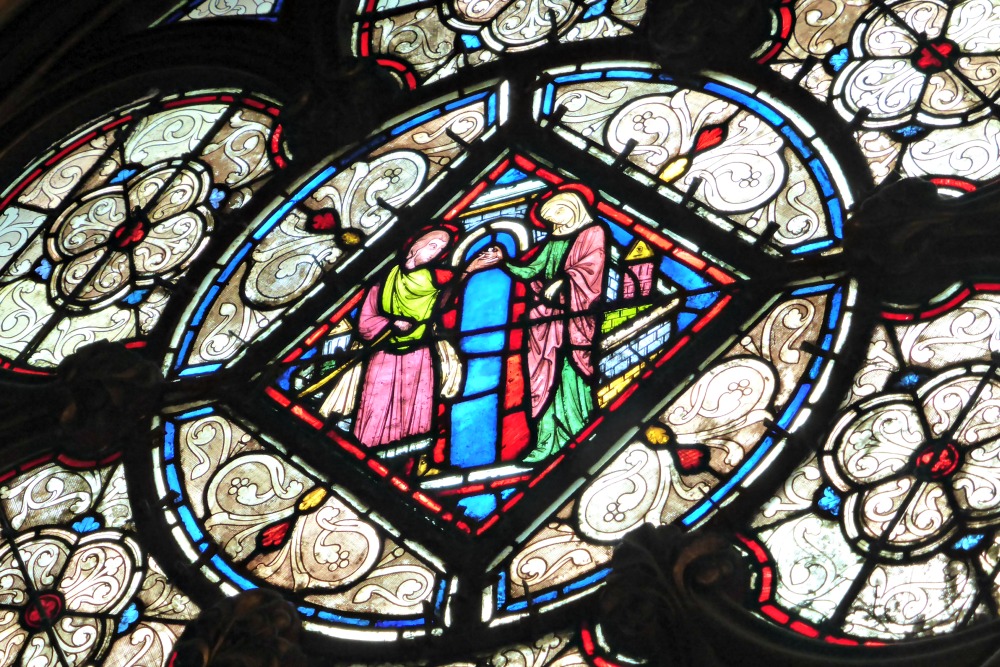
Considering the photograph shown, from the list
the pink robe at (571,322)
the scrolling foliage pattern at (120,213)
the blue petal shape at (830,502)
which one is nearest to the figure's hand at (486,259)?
the pink robe at (571,322)

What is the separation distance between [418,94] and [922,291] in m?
3.14

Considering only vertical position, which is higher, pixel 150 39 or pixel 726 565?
pixel 150 39

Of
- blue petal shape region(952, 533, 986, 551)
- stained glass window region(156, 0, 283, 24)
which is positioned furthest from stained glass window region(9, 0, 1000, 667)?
stained glass window region(156, 0, 283, 24)

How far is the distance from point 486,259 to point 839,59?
1957 mm

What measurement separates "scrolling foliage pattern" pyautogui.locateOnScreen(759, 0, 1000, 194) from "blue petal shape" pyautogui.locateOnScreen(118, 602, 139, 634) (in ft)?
12.6

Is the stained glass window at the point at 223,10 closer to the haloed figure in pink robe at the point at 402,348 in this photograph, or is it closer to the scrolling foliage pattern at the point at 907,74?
the haloed figure in pink robe at the point at 402,348

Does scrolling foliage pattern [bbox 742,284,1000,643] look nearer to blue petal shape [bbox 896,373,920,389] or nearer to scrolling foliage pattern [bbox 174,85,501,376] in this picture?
blue petal shape [bbox 896,373,920,389]

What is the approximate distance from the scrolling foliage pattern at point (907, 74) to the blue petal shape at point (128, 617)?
12.6 ft

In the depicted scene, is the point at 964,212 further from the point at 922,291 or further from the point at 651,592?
the point at 651,592

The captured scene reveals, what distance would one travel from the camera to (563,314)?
940 cm

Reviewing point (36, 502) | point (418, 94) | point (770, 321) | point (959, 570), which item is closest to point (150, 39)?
point (418, 94)

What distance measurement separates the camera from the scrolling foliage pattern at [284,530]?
28.8ft

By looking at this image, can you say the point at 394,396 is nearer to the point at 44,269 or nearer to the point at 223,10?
the point at 44,269

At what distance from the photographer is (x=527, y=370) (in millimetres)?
9250
